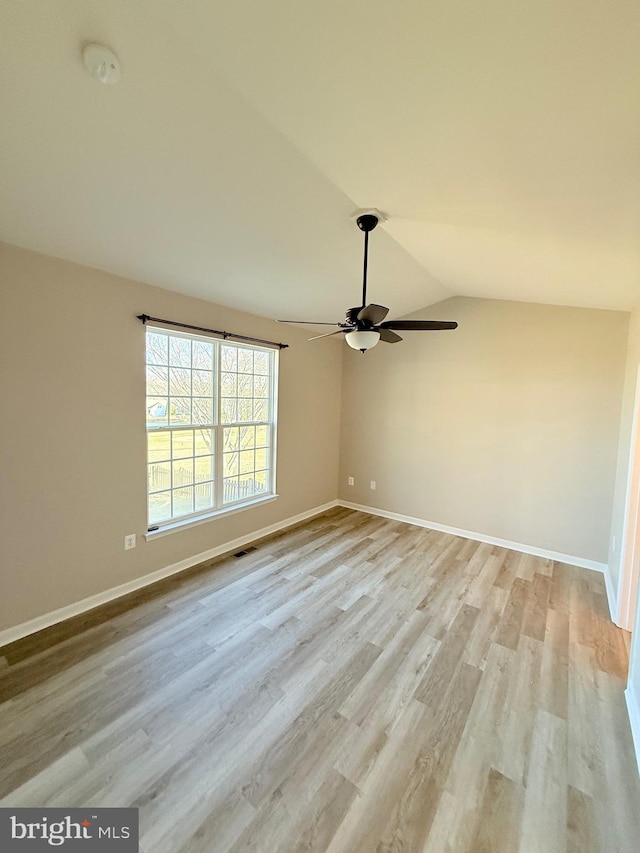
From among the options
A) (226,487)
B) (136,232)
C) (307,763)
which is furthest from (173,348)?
(307,763)

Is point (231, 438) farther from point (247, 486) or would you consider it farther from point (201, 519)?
point (201, 519)

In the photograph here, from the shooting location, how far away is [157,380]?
302 cm

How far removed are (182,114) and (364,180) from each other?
0.92 m

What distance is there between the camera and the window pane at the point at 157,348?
9.66ft

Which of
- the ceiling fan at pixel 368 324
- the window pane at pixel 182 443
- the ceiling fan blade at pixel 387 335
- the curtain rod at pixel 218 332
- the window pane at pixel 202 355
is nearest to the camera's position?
the ceiling fan at pixel 368 324

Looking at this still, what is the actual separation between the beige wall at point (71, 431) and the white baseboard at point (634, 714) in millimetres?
3262

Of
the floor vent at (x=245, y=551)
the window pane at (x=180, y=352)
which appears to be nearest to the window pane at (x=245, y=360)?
the window pane at (x=180, y=352)

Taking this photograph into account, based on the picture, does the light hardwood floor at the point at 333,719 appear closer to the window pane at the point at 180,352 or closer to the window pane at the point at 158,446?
the window pane at the point at 158,446

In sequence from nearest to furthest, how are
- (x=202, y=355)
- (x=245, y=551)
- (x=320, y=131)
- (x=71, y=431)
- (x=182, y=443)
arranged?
(x=320, y=131), (x=71, y=431), (x=182, y=443), (x=202, y=355), (x=245, y=551)

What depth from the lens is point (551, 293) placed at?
3256 mm

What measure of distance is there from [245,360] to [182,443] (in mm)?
1166

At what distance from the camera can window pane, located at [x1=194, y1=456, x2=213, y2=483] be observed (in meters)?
3.41

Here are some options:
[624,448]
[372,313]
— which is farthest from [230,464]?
[624,448]

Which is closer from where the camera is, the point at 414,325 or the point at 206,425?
the point at 414,325
